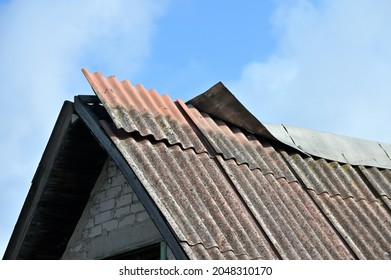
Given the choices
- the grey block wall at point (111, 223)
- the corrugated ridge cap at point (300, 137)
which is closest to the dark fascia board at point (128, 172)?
the grey block wall at point (111, 223)

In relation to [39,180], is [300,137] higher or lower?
lower

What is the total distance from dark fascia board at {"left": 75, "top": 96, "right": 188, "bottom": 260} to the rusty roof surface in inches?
2.1

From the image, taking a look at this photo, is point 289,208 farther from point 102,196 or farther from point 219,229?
point 102,196

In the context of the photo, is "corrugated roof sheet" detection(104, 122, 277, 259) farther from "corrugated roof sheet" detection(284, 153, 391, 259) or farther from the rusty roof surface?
"corrugated roof sheet" detection(284, 153, 391, 259)

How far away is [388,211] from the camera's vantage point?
1097 centimetres

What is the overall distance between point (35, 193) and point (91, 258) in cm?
82

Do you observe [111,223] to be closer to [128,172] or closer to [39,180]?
[39,180]

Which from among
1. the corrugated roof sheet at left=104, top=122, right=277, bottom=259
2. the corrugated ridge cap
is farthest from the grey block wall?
the corrugated ridge cap

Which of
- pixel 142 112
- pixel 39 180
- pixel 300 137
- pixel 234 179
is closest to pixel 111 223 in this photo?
pixel 39 180

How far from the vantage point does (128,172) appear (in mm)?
9984

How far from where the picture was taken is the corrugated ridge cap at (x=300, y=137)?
11203 millimetres

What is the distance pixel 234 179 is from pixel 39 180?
1943 millimetres

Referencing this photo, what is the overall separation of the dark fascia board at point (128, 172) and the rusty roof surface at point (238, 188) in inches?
2.1
